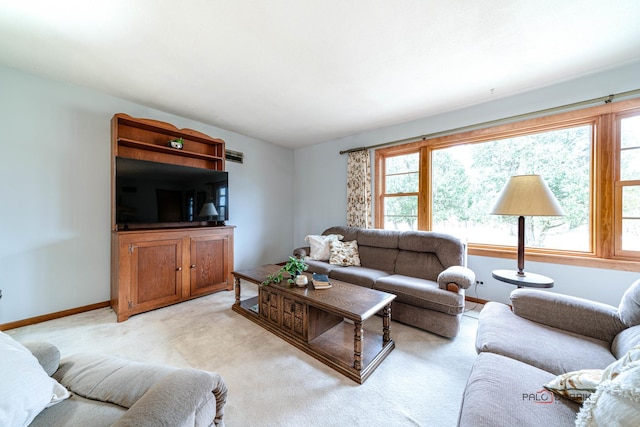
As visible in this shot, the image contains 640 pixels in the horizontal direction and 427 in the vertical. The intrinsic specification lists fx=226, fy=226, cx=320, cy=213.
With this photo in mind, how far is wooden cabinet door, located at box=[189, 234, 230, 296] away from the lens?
2967mm

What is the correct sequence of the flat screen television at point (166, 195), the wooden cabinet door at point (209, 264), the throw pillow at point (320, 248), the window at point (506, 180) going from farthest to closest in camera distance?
the throw pillow at point (320, 248) < the wooden cabinet door at point (209, 264) < the flat screen television at point (166, 195) < the window at point (506, 180)

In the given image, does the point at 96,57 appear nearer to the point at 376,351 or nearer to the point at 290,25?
the point at 290,25

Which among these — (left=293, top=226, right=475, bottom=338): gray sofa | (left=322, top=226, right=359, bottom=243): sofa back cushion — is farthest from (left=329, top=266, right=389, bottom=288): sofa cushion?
(left=322, top=226, right=359, bottom=243): sofa back cushion

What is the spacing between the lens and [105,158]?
8.93 ft

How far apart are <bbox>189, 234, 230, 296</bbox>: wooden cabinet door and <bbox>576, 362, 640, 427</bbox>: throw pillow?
3.34 m

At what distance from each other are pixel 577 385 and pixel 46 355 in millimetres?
2167

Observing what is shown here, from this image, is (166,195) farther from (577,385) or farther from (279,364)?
(577,385)

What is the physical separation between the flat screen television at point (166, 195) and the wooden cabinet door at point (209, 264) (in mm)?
367

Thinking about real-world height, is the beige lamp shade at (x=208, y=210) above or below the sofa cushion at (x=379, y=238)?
above

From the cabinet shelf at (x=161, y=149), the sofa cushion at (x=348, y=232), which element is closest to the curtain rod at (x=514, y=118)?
the sofa cushion at (x=348, y=232)

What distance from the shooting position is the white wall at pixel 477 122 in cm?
218

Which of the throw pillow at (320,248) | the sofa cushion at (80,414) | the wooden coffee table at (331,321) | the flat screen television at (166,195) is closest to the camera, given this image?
the sofa cushion at (80,414)

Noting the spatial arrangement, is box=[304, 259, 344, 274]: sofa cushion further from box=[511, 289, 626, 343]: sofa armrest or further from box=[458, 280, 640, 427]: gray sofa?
box=[511, 289, 626, 343]: sofa armrest

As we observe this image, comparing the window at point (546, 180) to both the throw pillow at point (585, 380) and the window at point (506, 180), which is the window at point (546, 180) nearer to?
the window at point (506, 180)
